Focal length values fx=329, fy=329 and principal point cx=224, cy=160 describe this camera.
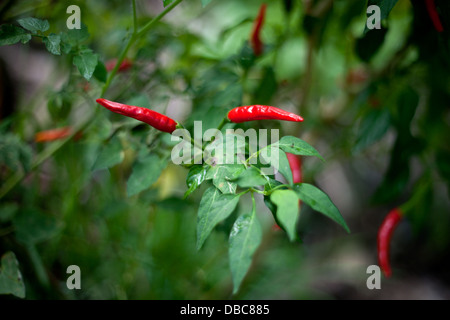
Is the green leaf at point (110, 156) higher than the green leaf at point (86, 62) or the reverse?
the reverse

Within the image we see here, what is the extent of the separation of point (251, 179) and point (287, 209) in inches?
2.6

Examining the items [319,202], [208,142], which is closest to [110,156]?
[208,142]

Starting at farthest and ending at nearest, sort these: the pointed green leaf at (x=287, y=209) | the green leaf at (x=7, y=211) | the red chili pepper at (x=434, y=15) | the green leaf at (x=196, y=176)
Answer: the green leaf at (x=7, y=211) < the red chili pepper at (x=434, y=15) < the green leaf at (x=196, y=176) < the pointed green leaf at (x=287, y=209)

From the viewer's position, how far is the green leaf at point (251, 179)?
413mm

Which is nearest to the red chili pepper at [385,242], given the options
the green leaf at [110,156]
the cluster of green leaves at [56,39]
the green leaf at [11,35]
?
the green leaf at [110,156]

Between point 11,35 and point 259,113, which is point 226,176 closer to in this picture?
point 259,113

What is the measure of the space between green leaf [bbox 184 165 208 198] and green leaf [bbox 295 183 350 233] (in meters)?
0.14

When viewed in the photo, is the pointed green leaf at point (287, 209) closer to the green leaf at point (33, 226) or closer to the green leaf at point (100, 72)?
the green leaf at point (100, 72)

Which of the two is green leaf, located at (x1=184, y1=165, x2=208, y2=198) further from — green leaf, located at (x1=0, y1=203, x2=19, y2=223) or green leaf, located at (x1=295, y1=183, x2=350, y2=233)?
green leaf, located at (x1=0, y1=203, x2=19, y2=223)

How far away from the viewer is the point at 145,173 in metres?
0.61

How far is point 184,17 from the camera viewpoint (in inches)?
47.6

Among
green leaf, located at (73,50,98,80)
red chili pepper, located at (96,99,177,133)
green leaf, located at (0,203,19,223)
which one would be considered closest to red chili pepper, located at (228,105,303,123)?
red chili pepper, located at (96,99,177,133)

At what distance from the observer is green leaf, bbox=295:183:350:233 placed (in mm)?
393
